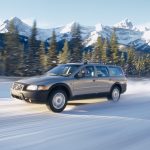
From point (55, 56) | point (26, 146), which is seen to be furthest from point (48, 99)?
point (55, 56)

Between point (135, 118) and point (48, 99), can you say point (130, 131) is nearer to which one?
point (135, 118)

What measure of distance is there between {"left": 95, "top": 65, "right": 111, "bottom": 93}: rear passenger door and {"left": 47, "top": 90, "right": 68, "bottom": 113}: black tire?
2.14 meters

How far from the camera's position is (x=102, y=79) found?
556 inches

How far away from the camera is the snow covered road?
748 centimetres

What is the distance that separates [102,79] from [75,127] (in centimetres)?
518

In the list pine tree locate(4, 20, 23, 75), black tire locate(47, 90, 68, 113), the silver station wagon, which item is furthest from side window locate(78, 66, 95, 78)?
pine tree locate(4, 20, 23, 75)

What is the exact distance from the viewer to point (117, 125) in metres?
9.65

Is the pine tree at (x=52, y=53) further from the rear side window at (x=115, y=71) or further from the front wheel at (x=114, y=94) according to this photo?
the front wheel at (x=114, y=94)

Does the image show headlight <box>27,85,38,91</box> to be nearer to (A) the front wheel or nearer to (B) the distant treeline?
(A) the front wheel

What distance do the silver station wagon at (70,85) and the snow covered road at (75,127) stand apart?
0.46 meters

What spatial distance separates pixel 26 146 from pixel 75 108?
572cm

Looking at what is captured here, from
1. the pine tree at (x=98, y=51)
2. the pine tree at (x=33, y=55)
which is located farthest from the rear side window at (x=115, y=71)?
the pine tree at (x=98, y=51)

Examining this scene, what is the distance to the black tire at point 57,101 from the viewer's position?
37.9ft

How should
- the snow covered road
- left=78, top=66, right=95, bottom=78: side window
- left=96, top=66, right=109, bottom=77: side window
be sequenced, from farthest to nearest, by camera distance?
left=96, top=66, right=109, bottom=77: side window, left=78, top=66, right=95, bottom=78: side window, the snow covered road
